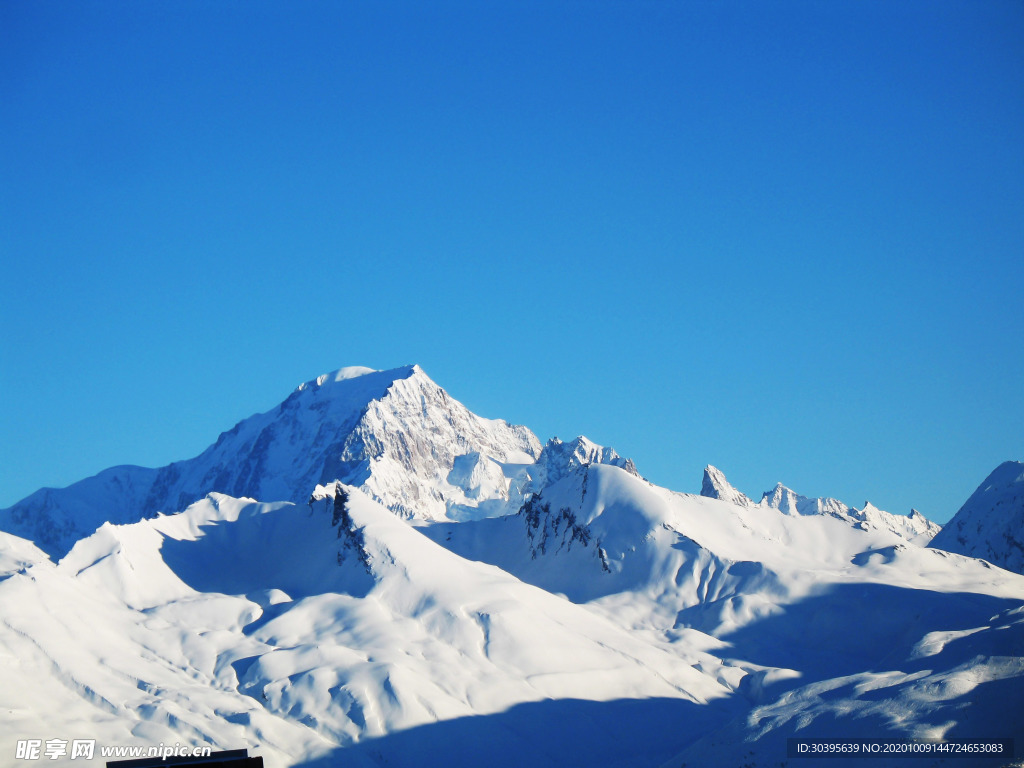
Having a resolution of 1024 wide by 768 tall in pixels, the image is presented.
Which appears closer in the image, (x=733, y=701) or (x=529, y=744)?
(x=529, y=744)

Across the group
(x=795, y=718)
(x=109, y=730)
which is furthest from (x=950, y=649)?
(x=109, y=730)

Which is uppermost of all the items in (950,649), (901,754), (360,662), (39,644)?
(39,644)

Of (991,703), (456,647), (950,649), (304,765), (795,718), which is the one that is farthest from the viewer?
(456,647)

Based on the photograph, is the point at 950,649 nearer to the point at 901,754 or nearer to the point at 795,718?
the point at 795,718

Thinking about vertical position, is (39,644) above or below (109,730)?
above

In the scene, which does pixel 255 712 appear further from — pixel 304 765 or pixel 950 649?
pixel 950 649

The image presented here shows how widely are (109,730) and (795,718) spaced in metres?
105

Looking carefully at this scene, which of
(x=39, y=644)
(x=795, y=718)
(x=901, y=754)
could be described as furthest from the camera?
(x=39, y=644)

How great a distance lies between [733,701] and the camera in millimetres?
192000

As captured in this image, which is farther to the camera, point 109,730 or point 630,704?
point 630,704

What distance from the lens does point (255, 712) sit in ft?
556

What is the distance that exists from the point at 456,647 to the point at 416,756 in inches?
1429

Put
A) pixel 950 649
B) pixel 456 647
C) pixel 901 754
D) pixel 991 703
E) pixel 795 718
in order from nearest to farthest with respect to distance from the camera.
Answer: pixel 901 754, pixel 991 703, pixel 795 718, pixel 950 649, pixel 456 647

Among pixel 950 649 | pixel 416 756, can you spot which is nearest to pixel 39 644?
pixel 416 756
